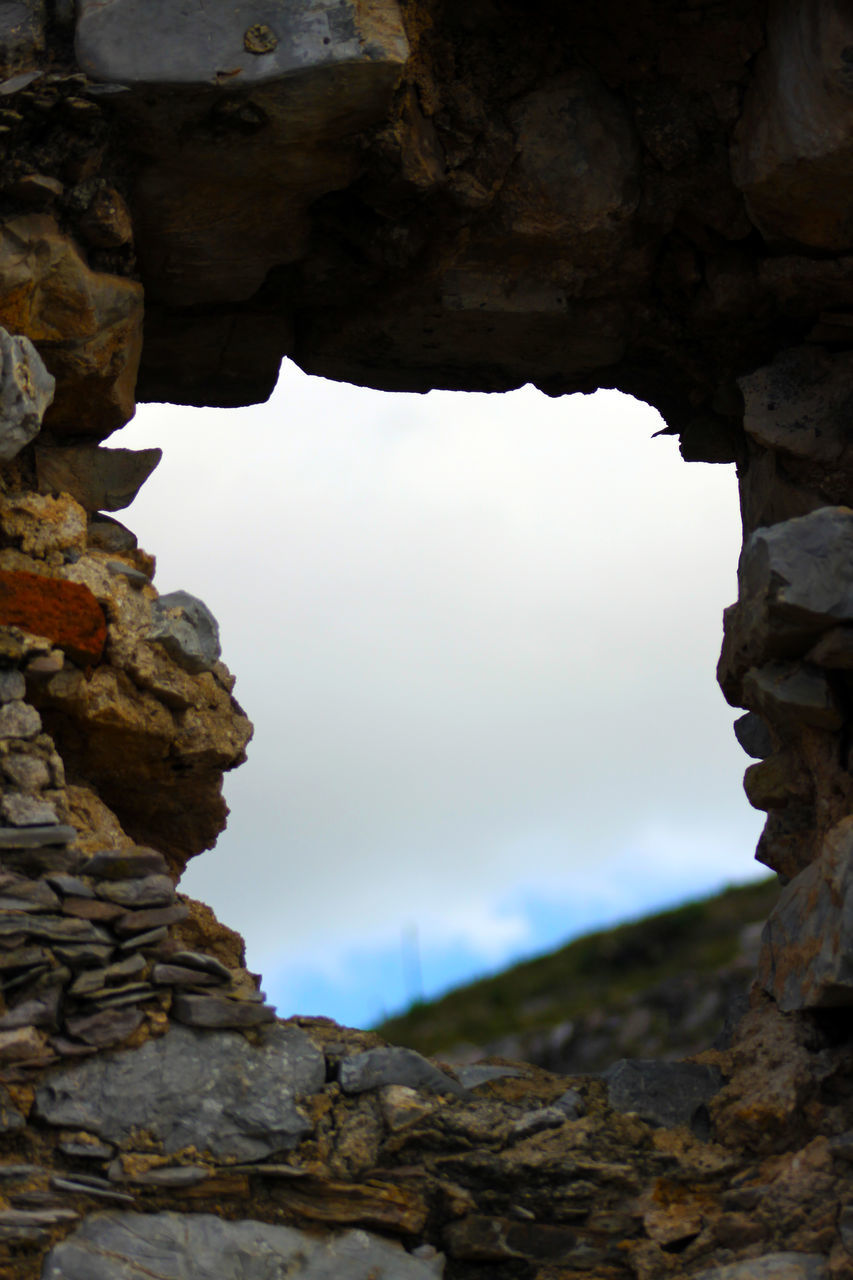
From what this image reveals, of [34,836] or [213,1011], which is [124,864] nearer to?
[34,836]

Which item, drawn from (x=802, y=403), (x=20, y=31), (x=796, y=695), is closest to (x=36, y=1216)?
(x=796, y=695)

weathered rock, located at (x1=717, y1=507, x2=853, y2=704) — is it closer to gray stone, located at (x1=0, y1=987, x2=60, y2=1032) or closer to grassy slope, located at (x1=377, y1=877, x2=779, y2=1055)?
gray stone, located at (x1=0, y1=987, x2=60, y2=1032)

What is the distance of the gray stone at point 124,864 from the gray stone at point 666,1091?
1602 mm

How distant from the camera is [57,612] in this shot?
4.14 metres

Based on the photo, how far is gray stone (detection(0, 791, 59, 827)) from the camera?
12.3ft

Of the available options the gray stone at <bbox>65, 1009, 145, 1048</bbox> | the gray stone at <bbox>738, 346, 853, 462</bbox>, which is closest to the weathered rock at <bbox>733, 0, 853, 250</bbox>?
the gray stone at <bbox>738, 346, 853, 462</bbox>

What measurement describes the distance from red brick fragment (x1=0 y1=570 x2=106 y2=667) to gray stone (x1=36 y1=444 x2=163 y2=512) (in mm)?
534

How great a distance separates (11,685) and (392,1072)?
5.44 feet

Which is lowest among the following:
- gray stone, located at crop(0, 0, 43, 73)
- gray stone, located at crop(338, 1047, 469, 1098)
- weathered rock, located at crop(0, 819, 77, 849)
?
gray stone, located at crop(338, 1047, 469, 1098)

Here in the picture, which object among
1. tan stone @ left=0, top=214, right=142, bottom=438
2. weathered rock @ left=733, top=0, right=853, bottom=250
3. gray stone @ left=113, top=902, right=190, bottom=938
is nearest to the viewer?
gray stone @ left=113, top=902, right=190, bottom=938

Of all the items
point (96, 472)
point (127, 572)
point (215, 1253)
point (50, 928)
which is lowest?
point (215, 1253)

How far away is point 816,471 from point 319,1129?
10.0 ft

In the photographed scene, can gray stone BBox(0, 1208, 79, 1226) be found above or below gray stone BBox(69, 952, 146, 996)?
below

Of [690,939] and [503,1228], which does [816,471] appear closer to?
[503,1228]
